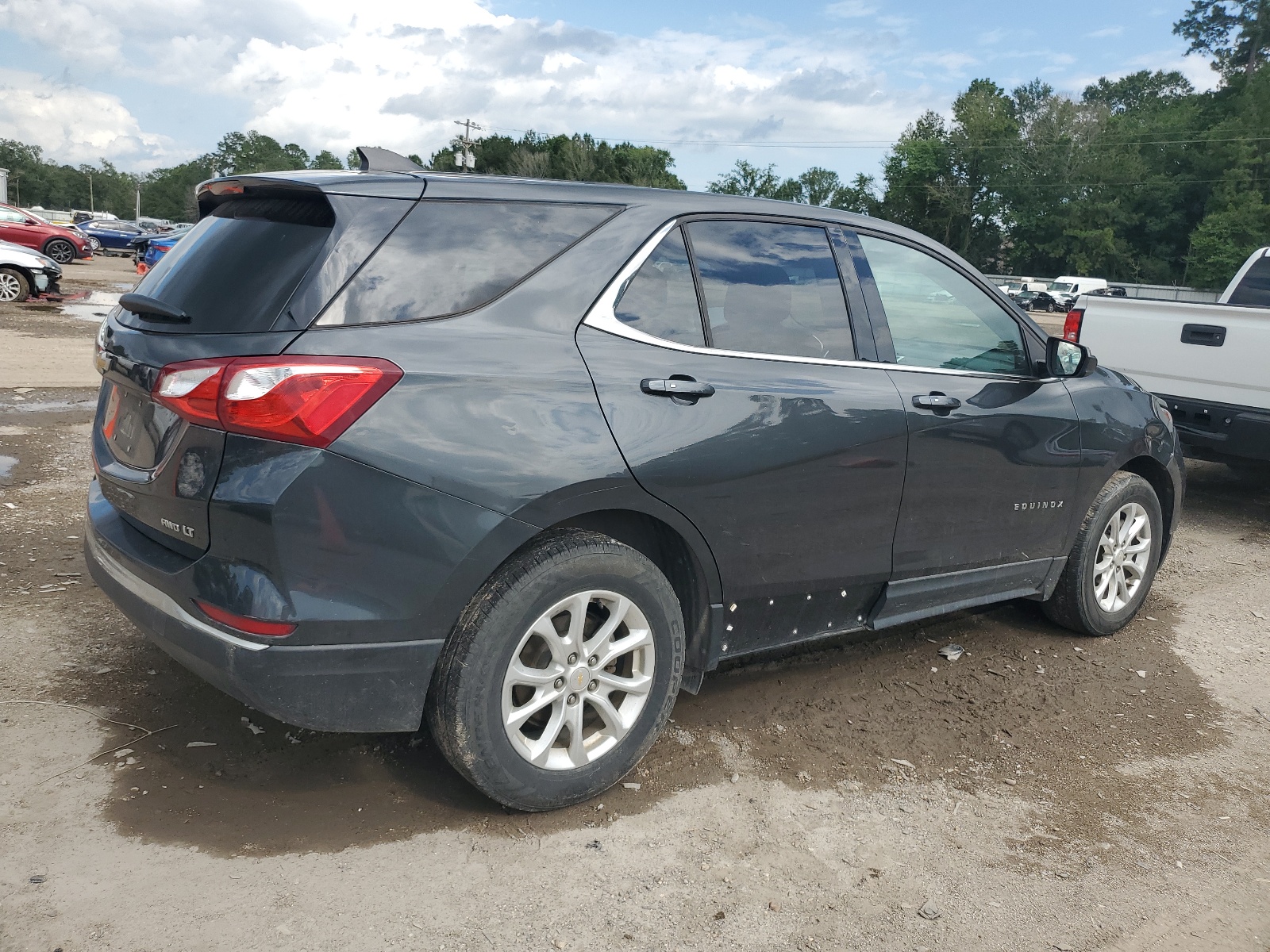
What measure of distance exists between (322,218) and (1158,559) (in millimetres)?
4315

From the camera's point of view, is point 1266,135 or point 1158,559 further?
point 1266,135

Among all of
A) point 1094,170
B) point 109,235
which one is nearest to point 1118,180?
point 1094,170

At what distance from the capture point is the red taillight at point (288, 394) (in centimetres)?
251

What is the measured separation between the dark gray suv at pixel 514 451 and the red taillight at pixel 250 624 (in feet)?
0.05

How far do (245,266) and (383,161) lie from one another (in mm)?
701

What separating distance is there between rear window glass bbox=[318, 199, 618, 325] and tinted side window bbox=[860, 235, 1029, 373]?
4.27 feet

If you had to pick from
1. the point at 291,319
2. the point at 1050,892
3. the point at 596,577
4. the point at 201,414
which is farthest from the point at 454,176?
the point at 1050,892

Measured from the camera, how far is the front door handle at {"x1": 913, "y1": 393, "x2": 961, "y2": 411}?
12.2 feet

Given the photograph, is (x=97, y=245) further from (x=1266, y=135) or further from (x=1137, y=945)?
(x=1266, y=135)

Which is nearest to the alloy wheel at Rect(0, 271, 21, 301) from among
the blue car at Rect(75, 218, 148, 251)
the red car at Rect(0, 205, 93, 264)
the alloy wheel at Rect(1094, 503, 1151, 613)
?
the red car at Rect(0, 205, 93, 264)

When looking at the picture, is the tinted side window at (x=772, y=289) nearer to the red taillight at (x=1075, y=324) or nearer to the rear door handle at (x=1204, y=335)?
the rear door handle at (x=1204, y=335)

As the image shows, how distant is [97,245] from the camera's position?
4297cm

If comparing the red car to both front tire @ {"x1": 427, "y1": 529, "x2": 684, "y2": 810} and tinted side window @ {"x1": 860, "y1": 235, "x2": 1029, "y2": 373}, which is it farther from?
front tire @ {"x1": 427, "y1": 529, "x2": 684, "y2": 810}

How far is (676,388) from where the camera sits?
3.07 m
